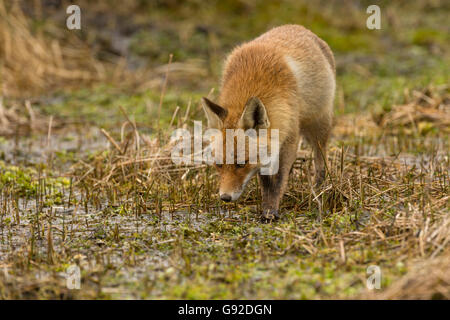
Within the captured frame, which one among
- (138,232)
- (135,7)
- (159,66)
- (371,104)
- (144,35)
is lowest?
(138,232)

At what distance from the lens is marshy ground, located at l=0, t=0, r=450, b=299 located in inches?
163

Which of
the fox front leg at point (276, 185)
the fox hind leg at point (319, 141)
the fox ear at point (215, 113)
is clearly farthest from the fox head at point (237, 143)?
the fox hind leg at point (319, 141)

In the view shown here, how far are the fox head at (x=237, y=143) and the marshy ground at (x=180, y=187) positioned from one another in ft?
1.74

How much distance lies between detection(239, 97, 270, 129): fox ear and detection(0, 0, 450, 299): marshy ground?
97 centimetres

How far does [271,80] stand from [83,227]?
2501 millimetres

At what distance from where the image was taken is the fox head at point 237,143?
491cm

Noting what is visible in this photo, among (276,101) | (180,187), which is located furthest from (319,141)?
(180,187)

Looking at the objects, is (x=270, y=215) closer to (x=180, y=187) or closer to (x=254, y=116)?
(x=254, y=116)

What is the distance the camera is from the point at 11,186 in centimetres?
669

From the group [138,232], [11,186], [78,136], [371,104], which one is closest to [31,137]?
[78,136]

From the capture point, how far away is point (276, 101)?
17.6 feet

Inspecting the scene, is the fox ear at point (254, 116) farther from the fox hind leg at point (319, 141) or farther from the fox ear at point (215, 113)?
the fox hind leg at point (319, 141)

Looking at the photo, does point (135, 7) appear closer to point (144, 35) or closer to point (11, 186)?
point (144, 35)

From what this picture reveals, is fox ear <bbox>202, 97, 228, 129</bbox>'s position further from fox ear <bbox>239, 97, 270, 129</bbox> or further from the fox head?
fox ear <bbox>239, 97, 270, 129</bbox>
